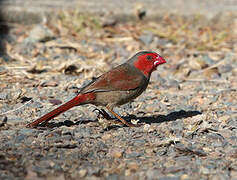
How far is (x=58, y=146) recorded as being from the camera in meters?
3.46

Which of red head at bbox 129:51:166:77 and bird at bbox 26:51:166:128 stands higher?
red head at bbox 129:51:166:77

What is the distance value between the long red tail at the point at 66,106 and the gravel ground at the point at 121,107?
152 mm

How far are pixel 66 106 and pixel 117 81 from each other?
2.13ft

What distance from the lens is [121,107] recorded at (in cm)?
506

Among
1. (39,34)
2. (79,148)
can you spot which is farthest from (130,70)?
(39,34)

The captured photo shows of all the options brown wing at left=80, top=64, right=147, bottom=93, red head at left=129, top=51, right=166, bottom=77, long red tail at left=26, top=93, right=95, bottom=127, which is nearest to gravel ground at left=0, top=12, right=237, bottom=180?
long red tail at left=26, top=93, right=95, bottom=127

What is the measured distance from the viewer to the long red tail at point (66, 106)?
3.88m

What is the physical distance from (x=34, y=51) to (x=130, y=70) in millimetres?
2554

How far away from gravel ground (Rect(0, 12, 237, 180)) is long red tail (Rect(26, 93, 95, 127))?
0.15m

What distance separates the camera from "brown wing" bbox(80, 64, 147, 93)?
169 inches

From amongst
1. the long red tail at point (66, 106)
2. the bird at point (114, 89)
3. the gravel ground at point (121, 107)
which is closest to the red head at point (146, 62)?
the bird at point (114, 89)

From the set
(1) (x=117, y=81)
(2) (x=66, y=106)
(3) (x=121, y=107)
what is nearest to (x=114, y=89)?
(1) (x=117, y=81)

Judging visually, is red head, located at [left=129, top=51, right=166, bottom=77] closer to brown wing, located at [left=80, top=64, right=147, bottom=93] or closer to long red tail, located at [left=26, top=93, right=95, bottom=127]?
brown wing, located at [left=80, top=64, right=147, bottom=93]

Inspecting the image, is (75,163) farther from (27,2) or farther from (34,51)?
(27,2)
